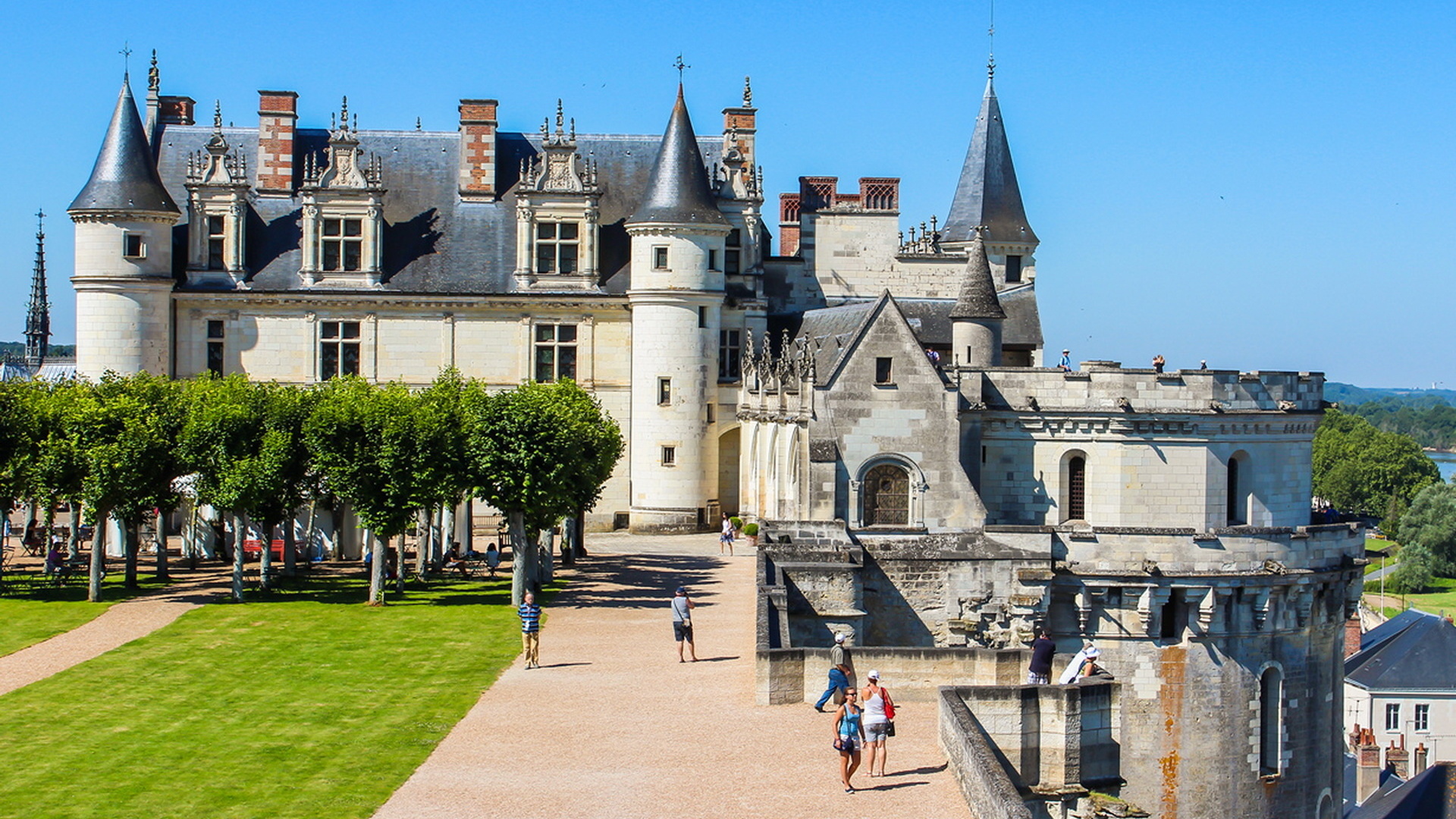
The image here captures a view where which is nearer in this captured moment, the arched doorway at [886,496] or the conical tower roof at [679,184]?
the arched doorway at [886,496]

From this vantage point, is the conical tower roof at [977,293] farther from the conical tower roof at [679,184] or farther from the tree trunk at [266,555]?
the tree trunk at [266,555]

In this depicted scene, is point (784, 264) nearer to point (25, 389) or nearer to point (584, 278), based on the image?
point (584, 278)

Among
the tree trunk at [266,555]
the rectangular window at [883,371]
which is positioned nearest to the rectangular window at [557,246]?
the tree trunk at [266,555]

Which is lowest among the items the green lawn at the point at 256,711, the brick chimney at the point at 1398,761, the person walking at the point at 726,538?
the brick chimney at the point at 1398,761

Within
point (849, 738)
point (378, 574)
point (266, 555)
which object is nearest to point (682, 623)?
point (849, 738)

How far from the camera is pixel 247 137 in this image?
173 ft

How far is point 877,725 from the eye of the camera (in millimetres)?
19500

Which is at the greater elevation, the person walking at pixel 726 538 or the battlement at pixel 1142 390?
the battlement at pixel 1142 390

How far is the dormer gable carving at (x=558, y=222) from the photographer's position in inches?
1940

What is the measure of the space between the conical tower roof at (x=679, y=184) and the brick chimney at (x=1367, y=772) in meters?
27.6

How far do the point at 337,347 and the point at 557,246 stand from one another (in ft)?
25.2

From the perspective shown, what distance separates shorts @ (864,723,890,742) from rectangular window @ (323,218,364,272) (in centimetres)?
3379

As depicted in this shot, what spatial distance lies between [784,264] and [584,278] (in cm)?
773

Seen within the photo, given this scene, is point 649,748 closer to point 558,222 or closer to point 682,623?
point 682,623
